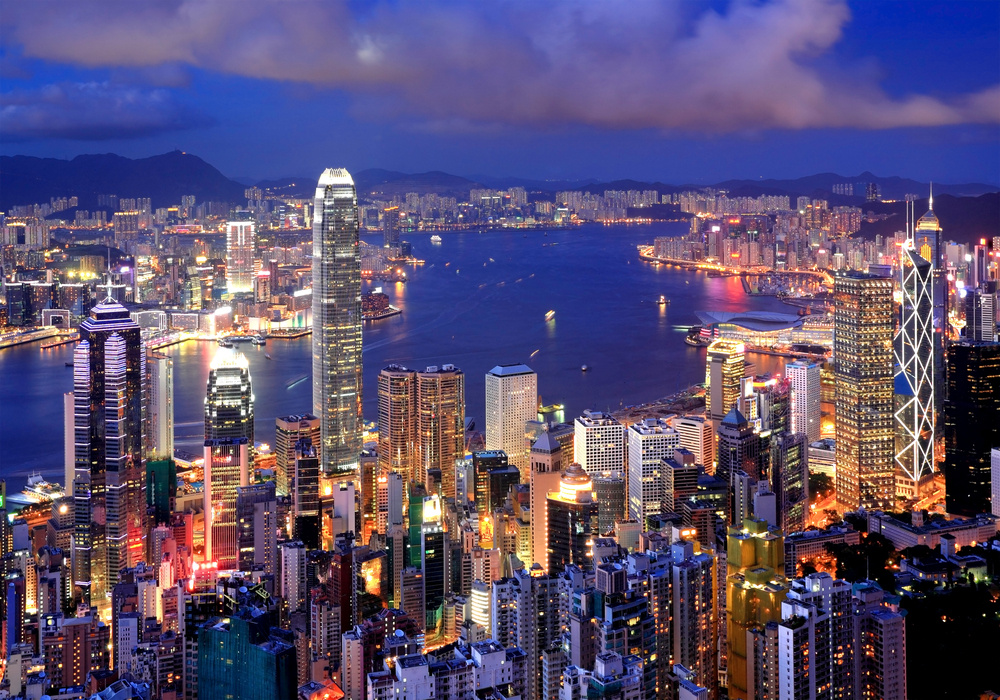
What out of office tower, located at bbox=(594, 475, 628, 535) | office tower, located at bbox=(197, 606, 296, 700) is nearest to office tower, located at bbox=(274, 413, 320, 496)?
office tower, located at bbox=(594, 475, 628, 535)

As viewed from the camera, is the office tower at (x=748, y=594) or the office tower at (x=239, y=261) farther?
the office tower at (x=239, y=261)

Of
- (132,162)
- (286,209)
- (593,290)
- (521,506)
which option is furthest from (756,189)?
(521,506)

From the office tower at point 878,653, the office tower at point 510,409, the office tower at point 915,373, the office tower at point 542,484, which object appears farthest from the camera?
the office tower at point 510,409

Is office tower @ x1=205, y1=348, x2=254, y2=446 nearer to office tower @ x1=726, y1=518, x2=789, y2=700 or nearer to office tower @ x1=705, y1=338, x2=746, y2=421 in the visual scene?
office tower @ x1=705, y1=338, x2=746, y2=421

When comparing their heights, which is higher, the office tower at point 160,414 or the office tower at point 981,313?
the office tower at point 981,313

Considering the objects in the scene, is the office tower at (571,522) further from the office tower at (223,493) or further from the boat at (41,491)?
the boat at (41,491)

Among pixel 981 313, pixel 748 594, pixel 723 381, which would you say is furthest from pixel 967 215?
pixel 748 594

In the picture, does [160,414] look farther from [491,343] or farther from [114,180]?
[491,343]

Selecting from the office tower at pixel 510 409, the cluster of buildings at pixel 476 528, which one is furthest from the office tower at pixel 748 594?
the office tower at pixel 510 409
